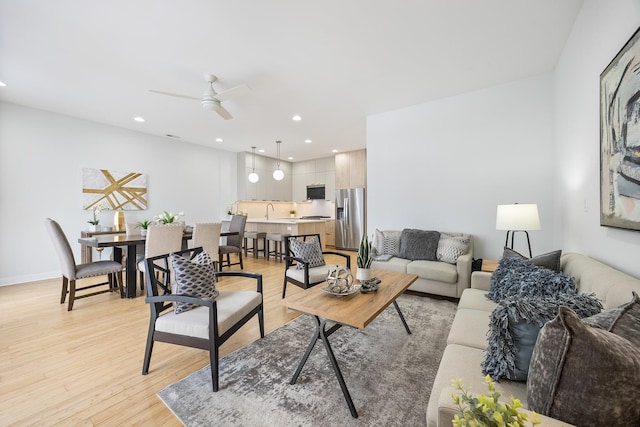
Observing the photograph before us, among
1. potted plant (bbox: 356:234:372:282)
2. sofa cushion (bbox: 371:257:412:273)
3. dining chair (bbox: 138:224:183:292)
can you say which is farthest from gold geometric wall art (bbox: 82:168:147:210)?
potted plant (bbox: 356:234:372:282)

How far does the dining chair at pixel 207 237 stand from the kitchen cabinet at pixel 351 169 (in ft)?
13.3

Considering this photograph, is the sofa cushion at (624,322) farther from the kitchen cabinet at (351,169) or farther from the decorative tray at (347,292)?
the kitchen cabinet at (351,169)

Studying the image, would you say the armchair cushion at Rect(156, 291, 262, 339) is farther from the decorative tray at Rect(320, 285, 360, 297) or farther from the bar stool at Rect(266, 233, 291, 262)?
the bar stool at Rect(266, 233, 291, 262)

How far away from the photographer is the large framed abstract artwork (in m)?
1.37

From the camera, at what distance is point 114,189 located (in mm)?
5121

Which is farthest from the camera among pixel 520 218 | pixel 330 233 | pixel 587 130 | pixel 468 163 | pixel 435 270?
pixel 330 233

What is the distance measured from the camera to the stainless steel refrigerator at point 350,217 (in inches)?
271

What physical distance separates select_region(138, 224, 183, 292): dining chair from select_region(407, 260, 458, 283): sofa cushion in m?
3.24

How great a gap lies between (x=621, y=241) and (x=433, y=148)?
2.79 meters

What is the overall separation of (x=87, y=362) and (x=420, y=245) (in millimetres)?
3777

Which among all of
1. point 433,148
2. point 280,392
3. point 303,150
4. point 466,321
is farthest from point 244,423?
point 303,150

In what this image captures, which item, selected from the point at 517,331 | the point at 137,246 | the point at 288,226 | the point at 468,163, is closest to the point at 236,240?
the point at 288,226

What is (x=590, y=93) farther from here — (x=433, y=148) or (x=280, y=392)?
(x=280, y=392)

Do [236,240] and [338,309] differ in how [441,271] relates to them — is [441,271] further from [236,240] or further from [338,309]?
[236,240]
